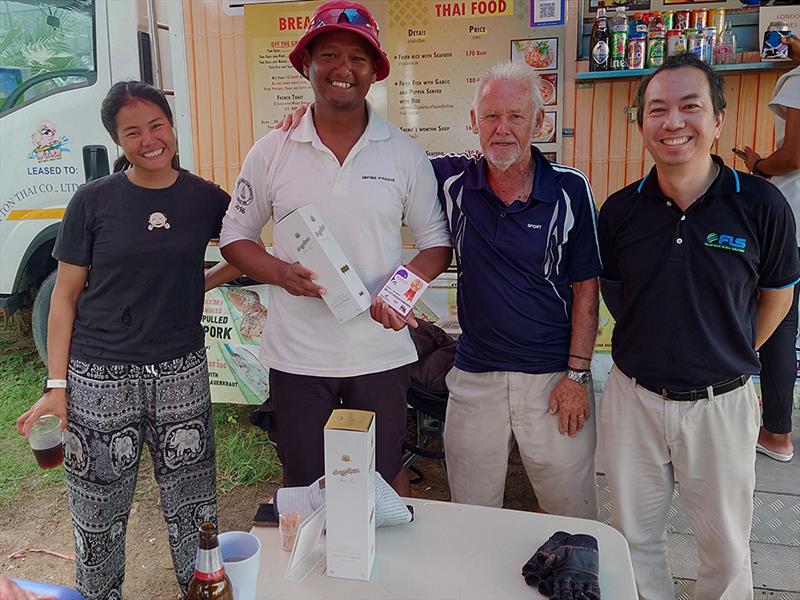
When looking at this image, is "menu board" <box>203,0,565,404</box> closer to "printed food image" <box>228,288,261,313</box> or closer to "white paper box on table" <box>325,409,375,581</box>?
"printed food image" <box>228,288,261,313</box>

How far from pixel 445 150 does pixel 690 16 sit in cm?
119

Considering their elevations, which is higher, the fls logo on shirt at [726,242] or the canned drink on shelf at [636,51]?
the canned drink on shelf at [636,51]

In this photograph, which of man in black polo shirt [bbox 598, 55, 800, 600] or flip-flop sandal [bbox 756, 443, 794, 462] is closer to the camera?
man in black polo shirt [bbox 598, 55, 800, 600]

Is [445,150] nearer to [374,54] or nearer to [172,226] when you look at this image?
[374,54]

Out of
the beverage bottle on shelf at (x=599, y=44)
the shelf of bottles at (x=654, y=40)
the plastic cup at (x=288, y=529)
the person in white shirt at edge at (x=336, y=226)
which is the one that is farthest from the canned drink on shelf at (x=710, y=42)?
the plastic cup at (x=288, y=529)

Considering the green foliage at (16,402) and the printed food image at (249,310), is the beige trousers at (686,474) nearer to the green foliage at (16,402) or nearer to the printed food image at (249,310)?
the printed food image at (249,310)

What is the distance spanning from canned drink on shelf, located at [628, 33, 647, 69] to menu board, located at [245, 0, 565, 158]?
0.29 metres

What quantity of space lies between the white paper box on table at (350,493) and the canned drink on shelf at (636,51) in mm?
2272

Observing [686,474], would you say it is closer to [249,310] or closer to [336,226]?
[336,226]

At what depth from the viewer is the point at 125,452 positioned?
6.62 feet

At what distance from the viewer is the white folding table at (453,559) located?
51.5 inches

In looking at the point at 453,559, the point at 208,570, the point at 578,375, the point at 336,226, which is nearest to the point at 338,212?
the point at 336,226

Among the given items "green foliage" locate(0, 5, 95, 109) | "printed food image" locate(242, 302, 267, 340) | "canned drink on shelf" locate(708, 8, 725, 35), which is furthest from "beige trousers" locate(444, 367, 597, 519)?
"green foliage" locate(0, 5, 95, 109)

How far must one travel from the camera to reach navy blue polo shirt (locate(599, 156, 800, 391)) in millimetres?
1766
